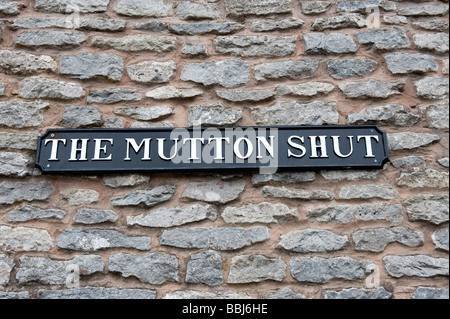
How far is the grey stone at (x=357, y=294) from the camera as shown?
1968 mm

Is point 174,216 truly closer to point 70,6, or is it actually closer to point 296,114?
point 296,114

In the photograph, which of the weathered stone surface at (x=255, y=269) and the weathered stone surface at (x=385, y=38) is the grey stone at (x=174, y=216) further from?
the weathered stone surface at (x=385, y=38)

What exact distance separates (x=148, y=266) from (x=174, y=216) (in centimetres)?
27

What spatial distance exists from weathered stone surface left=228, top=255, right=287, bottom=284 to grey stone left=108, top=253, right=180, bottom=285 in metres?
0.28

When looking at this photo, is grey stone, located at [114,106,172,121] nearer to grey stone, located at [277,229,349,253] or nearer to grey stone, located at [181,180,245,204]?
grey stone, located at [181,180,245,204]

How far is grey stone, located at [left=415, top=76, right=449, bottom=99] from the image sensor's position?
7.80 feet

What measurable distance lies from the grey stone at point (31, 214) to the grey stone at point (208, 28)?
1.24 meters

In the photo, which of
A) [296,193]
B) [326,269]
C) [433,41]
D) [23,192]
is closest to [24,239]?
[23,192]

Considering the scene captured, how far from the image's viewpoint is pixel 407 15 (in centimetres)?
257

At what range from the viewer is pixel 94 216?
213cm

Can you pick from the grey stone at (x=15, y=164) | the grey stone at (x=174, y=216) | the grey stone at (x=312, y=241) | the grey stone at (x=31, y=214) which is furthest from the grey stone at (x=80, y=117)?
the grey stone at (x=312, y=241)

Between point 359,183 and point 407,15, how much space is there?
114cm

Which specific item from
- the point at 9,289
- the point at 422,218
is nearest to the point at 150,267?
the point at 9,289

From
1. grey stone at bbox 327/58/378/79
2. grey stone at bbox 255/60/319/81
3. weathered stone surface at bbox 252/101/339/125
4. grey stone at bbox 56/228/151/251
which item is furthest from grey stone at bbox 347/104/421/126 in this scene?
grey stone at bbox 56/228/151/251
